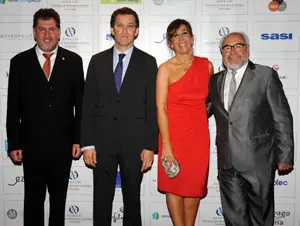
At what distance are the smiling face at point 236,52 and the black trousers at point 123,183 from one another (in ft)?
3.51

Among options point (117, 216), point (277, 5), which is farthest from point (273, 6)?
point (117, 216)

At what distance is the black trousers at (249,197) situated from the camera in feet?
8.23

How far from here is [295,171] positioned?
3.40 metres

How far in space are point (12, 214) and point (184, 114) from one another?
229 centimetres

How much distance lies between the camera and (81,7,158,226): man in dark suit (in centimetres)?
264

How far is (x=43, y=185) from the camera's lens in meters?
2.87

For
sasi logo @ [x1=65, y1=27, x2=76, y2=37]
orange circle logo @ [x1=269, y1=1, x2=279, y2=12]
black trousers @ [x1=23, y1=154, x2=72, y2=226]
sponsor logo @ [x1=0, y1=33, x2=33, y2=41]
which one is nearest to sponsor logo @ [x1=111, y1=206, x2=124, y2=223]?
black trousers @ [x1=23, y1=154, x2=72, y2=226]

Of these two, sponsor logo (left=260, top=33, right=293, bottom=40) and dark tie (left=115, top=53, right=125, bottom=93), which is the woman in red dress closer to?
dark tie (left=115, top=53, right=125, bottom=93)

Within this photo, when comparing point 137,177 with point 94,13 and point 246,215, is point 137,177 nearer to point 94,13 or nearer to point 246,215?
point 246,215

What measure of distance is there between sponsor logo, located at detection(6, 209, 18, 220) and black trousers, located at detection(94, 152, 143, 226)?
130cm

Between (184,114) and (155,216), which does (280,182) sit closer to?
(155,216)

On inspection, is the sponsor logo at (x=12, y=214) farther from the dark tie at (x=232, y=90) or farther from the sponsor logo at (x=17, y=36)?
the dark tie at (x=232, y=90)

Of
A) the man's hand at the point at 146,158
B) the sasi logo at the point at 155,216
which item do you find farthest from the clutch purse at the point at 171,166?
the sasi logo at the point at 155,216

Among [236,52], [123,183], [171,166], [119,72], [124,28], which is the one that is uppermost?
[124,28]
